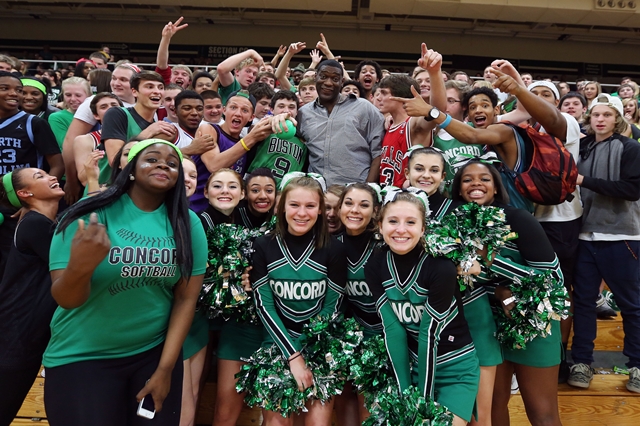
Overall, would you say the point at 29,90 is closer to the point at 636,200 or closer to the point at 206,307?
the point at 206,307

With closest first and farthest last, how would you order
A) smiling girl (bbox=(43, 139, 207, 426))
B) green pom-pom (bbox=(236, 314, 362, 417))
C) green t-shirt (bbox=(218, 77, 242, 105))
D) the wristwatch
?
smiling girl (bbox=(43, 139, 207, 426)), green pom-pom (bbox=(236, 314, 362, 417)), the wristwatch, green t-shirt (bbox=(218, 77, 242, 105))

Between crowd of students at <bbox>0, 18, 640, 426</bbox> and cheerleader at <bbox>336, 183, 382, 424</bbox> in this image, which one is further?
cheerleader at <bbox>336, 183, 382, 424</bbox>

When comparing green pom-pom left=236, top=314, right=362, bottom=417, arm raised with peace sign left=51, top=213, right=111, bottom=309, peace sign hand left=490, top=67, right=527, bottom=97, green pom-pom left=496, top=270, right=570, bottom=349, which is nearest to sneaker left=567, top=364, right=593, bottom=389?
green pom-pom left=496, top=270, right=570, bottom=349

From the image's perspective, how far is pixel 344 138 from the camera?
3.64 metres

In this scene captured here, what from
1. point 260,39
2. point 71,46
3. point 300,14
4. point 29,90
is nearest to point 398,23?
point 300,14

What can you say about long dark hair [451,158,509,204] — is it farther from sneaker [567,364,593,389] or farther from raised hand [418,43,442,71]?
sneaker [567,364,593,389]

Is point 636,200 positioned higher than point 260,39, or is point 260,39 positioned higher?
point 260,39

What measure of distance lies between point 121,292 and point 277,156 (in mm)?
1852

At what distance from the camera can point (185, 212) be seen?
6.72 feet

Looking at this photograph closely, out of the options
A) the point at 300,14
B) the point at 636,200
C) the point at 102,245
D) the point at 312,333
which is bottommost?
the point at 312,333

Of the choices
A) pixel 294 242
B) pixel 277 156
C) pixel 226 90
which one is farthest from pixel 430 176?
pixel 226 90

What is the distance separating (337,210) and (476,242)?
0.82 m

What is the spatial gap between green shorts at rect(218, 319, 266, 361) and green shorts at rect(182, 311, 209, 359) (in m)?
0.10

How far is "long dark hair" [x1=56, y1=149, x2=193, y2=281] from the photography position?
1887 millimetres
